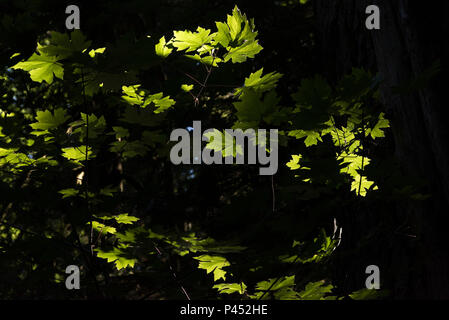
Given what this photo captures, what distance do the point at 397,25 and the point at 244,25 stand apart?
124 centimetres

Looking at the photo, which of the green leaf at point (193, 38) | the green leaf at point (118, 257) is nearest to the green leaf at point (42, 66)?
the green leaf at point (193, 38)

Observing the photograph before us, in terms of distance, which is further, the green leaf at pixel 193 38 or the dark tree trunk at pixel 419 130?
the dark tree trunk at pixel 419 130

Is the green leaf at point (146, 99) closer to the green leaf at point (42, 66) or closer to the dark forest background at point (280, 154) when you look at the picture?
the dark forest background at point (280, 154)

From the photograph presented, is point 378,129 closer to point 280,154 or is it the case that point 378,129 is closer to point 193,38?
point 193,38

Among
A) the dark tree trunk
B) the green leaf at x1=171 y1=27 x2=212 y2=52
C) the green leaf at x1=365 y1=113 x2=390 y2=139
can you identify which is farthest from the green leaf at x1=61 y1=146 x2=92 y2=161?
the dark tree trunk

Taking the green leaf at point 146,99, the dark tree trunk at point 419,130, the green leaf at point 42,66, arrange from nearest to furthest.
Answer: the green leaf at point 42,66 → the green leaf at point 146,99 → the dark tree trunk at point 419,130

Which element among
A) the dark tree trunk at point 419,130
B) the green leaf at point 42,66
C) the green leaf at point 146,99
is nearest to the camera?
the green leaf at point 42,66

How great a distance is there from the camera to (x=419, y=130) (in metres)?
2.08

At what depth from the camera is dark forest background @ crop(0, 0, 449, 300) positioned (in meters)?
1.33

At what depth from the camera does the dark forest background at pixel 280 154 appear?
4.35ft

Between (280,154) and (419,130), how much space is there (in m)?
1.43

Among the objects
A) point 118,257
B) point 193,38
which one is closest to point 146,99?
point 193,38

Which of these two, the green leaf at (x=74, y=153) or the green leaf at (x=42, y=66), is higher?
the green leaf at (x=42, y=66)
